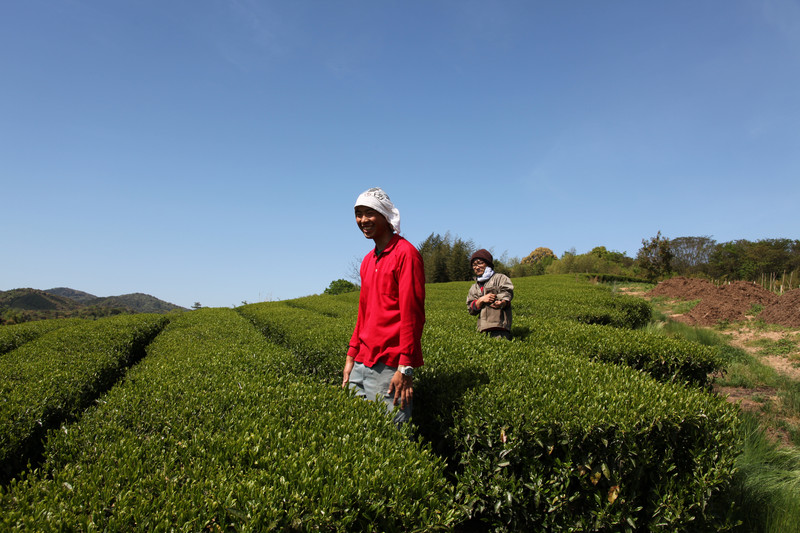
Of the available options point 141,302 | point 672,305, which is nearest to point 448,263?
point 672,305

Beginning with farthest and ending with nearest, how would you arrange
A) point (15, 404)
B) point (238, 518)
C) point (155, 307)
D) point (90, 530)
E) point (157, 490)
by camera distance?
point (155, 307) → point (15, 404) → point (157, 490) → point (238, 518) → point (90, 530)

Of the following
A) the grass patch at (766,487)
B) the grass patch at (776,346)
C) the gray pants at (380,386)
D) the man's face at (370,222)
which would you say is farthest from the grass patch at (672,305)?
the man's face at (370,222)

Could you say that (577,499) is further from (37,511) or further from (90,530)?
(37,511)

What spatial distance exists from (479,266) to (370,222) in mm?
3458

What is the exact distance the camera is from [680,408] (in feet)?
12.4

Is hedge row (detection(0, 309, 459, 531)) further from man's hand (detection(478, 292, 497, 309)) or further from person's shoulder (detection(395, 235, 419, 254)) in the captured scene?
man's hand (detection(478, 292, 497, 309))

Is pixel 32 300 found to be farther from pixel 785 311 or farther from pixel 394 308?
pixel 785 311

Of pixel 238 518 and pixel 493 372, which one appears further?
pixel 493 372

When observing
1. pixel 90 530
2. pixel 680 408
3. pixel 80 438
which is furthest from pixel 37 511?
pixel 680 408

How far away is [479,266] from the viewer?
6.60m

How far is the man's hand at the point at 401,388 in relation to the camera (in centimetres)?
326

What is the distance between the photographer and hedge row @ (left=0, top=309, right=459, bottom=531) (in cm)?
207

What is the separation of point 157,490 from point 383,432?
1.45 m

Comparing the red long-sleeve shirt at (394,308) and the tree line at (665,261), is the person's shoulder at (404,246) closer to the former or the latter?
the red long-sleeve shirt at (394,308)
